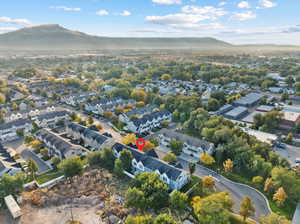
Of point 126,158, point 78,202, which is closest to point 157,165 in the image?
point 126,158

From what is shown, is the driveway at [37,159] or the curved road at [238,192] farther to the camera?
the driveway at [37,159]

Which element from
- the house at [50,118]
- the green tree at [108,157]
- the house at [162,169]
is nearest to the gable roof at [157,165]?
the house at [162,169]

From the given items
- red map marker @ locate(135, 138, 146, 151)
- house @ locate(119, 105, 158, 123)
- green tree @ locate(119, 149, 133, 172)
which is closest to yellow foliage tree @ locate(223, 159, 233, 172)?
red map marker @ locate(135, 138, 146, 151)

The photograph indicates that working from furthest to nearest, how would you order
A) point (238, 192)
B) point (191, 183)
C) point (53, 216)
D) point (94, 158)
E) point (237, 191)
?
point (94, 158) < point (191, 183) < point (237, 191) < point (238, 192) < point (53, 216)

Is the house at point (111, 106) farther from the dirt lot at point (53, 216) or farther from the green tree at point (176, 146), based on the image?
the dirt lot at point (53, 216)

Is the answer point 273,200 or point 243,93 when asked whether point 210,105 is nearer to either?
point 243,93

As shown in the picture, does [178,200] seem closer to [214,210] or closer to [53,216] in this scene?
[214,210]

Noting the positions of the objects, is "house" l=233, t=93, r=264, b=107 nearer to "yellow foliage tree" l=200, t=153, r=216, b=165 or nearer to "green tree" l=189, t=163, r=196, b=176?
"yellow foliage tree" l=200, t=153, r=216, b=165
